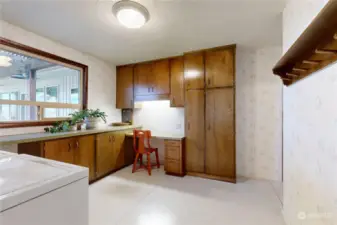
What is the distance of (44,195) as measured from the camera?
671 mm

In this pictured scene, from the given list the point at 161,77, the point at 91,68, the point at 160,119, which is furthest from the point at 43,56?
the point at 160,119

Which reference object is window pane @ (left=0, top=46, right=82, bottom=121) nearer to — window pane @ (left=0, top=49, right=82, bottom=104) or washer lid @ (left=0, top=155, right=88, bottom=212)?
window pane @ (left=0, top=49, right=82, bottom=104)

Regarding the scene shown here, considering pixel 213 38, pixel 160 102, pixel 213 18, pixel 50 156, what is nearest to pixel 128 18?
pixel 213 18

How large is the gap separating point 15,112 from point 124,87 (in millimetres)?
2189

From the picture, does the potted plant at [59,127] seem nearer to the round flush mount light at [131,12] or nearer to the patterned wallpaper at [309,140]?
the round flush mount light at [131,12]

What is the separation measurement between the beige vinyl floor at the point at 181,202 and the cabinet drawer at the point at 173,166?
0.50ft

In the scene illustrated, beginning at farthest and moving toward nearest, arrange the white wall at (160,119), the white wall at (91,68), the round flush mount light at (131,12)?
the white wall at (160,119)
the white wall at (91,68)
the round flush mount light at (131,12)

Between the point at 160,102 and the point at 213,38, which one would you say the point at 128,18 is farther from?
the point at 160,102

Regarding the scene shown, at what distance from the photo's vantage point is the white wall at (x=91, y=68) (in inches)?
93.4

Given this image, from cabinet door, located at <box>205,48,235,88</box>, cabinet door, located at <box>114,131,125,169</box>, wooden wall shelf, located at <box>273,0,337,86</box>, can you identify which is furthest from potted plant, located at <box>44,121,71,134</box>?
wooden wall shelf, located at <box>273,0,337,86</box>

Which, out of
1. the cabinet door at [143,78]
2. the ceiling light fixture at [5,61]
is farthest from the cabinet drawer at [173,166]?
the ceiling light fixture at [5,61]

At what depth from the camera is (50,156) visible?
2.34 metres

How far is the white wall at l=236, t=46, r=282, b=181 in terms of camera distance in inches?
121

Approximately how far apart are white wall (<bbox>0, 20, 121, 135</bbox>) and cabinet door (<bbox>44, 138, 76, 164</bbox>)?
0.58 m
